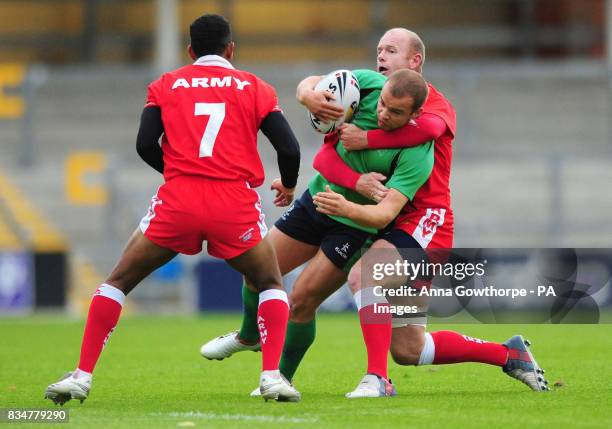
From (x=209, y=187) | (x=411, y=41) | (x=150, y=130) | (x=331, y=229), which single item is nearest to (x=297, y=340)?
(x=331, y=229)

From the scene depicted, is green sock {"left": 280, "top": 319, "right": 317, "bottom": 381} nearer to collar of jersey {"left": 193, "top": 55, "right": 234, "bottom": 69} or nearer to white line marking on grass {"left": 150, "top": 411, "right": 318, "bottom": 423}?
white line marking on grass {"left": 150, "top": 411, "right": 318, "bottom": 423}

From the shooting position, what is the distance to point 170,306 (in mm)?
19328

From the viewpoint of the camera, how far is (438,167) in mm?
7836

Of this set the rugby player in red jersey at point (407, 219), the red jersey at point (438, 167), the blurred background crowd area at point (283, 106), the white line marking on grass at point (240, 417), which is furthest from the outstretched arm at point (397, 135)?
the blurred background crowd area at point (283, 106)

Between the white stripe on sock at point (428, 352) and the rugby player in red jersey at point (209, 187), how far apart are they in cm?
98

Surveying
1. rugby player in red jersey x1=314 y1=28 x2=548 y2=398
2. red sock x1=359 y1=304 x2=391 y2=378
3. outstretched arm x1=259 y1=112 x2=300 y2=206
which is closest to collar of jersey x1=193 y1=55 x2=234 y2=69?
outstretched arm x1=259 y1=112 x2=300 y2=206

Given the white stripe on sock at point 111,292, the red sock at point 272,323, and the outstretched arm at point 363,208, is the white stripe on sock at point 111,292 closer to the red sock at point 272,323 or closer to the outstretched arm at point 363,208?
the red sock at point 272,323

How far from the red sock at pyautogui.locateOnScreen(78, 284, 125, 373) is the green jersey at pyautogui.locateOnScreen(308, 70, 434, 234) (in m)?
1.42

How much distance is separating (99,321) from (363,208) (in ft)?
5.10

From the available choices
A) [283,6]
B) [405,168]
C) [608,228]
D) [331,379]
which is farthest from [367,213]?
[283,6]

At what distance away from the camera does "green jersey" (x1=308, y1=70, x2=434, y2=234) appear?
24.5 feet

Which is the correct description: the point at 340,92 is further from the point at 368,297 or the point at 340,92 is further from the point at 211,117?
the point at 368,297

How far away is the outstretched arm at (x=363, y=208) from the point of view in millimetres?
7270

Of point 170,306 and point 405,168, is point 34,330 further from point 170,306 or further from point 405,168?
point 405,168
